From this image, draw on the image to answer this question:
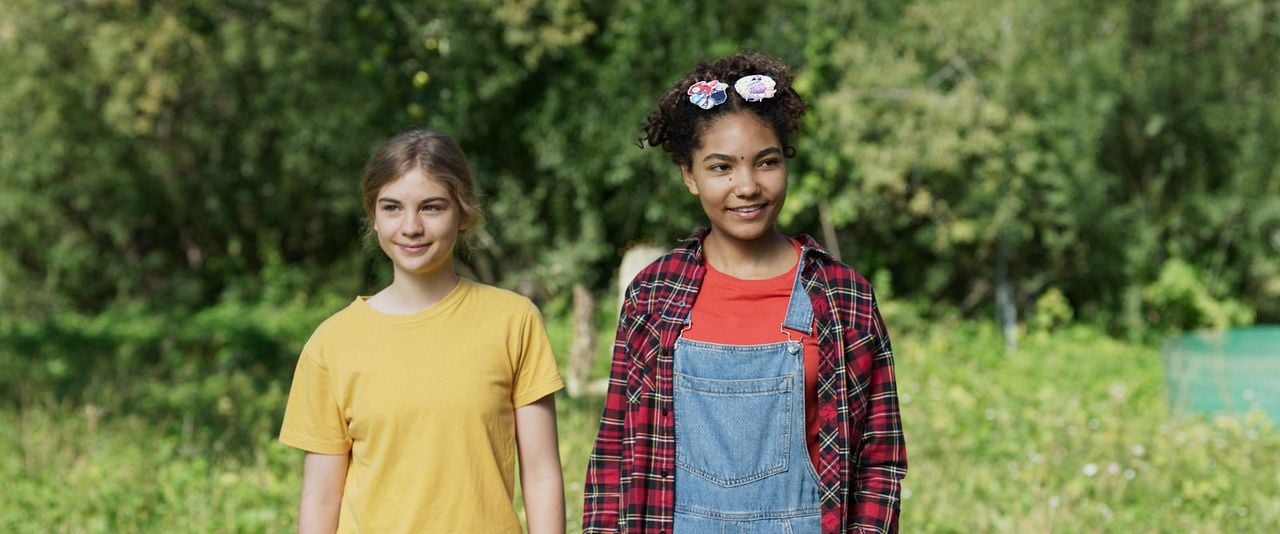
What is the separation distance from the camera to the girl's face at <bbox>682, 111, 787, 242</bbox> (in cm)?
233

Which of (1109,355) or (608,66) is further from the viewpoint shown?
(1109,355)

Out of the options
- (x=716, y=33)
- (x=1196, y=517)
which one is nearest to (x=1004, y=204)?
(x=716, y=33)

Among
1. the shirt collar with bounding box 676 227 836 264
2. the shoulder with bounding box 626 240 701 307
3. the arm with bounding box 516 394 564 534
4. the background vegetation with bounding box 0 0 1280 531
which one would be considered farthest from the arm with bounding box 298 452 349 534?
the background vegetation with bounding box 0 0 1280 531

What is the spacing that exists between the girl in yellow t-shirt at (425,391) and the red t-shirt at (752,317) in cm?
30

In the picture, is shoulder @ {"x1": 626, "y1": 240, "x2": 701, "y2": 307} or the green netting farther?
the green netting

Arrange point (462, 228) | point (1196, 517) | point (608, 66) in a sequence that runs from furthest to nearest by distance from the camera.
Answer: point (608, 66) < point (1196, 517) < point (462, 228)

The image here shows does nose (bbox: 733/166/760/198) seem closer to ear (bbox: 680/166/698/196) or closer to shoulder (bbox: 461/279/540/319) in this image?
ear (bbox: 680/166/698/196)

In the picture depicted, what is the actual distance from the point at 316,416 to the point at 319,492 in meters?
0.14

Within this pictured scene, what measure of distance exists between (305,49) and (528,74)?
1613 mm

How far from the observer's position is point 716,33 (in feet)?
26.3

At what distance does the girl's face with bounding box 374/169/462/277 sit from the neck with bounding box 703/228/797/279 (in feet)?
1.65

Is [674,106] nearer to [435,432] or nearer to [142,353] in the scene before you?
[435,432]

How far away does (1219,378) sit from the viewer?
6738 mm

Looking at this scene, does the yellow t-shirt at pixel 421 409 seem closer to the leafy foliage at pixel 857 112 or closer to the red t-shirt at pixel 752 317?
the red t-shirt at pixel 752 317
